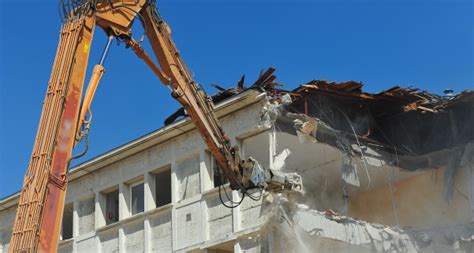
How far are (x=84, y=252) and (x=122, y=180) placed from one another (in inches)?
114

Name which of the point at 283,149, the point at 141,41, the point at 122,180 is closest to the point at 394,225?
the point at 283,149

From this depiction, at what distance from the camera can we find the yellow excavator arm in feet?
39.6

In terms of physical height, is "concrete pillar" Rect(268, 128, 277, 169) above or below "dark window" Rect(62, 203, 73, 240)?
below

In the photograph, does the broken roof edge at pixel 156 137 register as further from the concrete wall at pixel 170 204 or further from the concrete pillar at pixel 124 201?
the concrete pillar at pixel 124 201

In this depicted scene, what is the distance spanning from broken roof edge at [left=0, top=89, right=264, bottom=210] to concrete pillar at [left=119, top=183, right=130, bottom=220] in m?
1.04

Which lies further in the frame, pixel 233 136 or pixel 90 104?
pixel 233 136

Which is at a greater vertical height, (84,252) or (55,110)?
(84,252)

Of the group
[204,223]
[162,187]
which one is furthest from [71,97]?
[162,187]

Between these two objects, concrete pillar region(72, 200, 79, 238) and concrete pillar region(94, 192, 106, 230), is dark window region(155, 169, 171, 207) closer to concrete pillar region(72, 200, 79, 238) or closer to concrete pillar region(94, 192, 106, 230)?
concrete pillar region(94, 192, 106, 230)

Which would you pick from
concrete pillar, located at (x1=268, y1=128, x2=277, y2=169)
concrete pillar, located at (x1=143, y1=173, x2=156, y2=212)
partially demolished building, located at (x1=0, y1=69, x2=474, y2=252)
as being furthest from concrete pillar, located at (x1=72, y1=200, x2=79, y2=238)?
concrete pillar, located at (x1=268, y1=128, x2=277, y2=169)

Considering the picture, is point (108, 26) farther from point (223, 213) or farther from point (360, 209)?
point (360, 209)

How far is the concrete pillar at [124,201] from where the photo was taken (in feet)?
86.6

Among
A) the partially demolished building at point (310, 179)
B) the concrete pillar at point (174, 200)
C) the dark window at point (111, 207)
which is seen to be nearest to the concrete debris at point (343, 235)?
the partially demolished building at point (310, 179)

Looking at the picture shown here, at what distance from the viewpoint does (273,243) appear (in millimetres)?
21672
